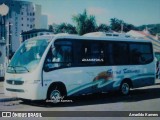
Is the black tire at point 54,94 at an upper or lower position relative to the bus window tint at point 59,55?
lower

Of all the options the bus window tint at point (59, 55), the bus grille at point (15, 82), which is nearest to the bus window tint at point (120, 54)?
the bus window tint at point (59, 55)

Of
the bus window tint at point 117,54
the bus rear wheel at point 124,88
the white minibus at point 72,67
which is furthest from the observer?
the bus rear wheel at point 124,88

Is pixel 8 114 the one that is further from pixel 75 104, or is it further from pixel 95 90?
pixel 95 90

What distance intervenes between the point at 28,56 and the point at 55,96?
1529 millimetres

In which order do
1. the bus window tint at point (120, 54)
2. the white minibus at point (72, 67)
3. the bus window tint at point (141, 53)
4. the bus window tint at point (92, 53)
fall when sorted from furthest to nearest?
the bus window tint at point (141, 53) < the bus window tint at point (120, 54) < the bus window tint at point (92, 53) < the white minibus at point (72, 67)

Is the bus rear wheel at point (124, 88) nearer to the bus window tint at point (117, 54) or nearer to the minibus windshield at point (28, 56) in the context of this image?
the bus window tint at point (117, 54)

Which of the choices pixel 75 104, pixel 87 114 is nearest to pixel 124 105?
pixel 75 104

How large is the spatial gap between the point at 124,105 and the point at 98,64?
2.18 meters

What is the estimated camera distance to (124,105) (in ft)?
32.0

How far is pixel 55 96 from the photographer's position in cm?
993

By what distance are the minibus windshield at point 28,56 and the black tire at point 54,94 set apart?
0.99 m

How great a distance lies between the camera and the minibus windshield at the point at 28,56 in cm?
955

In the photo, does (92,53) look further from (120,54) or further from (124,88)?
(124,88)

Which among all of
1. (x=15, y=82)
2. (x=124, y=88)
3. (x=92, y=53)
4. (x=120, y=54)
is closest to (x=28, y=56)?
(x=15, y=82)
